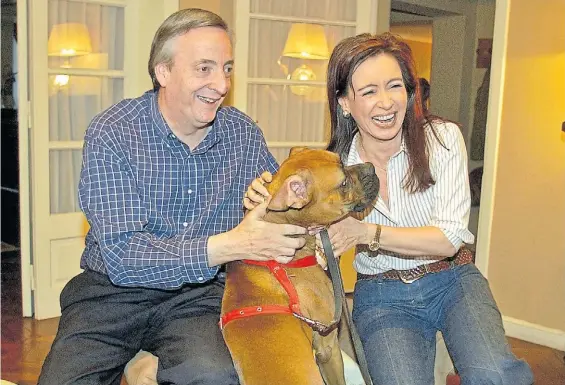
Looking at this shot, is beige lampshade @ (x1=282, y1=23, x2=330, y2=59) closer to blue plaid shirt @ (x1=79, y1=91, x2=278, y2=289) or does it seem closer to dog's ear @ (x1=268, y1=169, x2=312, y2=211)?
blue plaid shirt @ (x1=79, y1=91, x2=278, y2=289)

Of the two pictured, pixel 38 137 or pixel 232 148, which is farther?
pixel 38 137

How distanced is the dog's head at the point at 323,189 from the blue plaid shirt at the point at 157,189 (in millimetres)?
290

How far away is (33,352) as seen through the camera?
3.77m

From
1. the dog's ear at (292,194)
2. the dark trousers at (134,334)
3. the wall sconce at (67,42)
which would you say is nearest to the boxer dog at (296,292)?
the dog's ear at (292,194)

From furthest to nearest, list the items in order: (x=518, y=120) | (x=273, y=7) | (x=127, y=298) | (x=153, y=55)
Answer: (x=273, y=7)
(x=518, y=120)
(x=153, y=55)
(x=127, y=298)

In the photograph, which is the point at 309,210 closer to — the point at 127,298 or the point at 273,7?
the point at 127,298

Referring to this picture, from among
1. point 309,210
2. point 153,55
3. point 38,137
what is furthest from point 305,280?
point 38,137

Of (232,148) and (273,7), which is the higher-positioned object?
(273,7)

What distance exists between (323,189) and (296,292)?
308 mm

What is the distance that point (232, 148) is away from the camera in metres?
2.33

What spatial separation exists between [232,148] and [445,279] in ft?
2.74

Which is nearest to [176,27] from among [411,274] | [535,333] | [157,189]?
[157,189]

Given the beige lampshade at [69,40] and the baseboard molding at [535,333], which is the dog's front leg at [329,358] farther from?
the beige lampshade at [69,40]

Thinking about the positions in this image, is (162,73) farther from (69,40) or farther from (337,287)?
(69,40)
